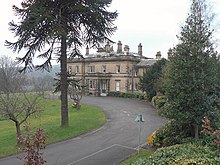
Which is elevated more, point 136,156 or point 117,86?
point 117,86

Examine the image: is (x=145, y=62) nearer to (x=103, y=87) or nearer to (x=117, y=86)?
(x=117, y=86)

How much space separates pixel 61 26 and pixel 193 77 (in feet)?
33.3

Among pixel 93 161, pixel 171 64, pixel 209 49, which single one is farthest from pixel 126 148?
pixel 209 49

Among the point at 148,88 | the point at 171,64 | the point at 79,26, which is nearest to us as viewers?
the point at 171,64

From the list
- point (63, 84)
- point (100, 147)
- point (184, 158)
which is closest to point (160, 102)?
point (63, 84)

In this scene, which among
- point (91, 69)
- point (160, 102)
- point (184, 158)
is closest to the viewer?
point (184, 158)

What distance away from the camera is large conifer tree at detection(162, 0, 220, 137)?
12.0 metres

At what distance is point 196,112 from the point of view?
12.0 m

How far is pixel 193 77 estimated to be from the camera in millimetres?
12000

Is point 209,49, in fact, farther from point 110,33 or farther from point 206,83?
point 110,33

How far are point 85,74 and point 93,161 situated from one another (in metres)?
44.9

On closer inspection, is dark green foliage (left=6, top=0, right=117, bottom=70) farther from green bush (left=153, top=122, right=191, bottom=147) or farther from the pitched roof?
the pitched roof

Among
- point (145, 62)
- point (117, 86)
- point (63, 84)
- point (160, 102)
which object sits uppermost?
point (145, 62)

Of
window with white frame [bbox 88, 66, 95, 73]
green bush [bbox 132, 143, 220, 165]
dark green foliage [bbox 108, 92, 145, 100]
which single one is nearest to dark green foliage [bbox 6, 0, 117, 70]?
green bush [bbox 132, 143, 220, 165]
